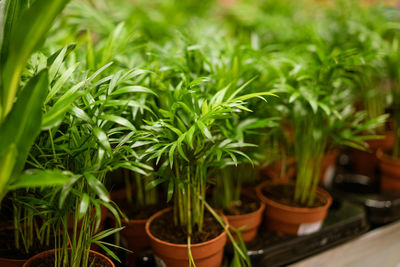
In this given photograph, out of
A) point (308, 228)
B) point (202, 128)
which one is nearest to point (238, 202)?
point (308, 228)

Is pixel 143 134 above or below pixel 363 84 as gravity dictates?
below

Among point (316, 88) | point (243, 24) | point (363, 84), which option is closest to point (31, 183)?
point (316, 88)

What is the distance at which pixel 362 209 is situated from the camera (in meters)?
1.46

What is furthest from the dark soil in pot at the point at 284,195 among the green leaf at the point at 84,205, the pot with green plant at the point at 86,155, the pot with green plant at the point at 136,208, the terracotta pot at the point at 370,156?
the green leaf at the point at 84,205

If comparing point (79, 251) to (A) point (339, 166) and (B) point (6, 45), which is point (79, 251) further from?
(A) point (339, 166)

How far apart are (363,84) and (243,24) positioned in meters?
0.93

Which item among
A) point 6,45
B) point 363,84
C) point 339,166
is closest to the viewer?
point 6,45

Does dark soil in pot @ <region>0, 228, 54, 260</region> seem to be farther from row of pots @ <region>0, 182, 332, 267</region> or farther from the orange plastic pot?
the orange plastic pot

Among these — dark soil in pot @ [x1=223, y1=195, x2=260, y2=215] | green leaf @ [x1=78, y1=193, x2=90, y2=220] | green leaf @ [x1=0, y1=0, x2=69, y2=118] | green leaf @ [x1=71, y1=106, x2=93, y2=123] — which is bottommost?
dark soil in pot @ [x1=223, y1=195, x2=260, y2=215]

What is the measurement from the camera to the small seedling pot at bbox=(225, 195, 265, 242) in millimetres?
1215

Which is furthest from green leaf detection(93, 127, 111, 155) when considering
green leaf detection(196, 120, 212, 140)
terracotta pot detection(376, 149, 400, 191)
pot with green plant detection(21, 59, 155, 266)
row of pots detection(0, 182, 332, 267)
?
terracotta pot detection(376, 149, 400, 191)

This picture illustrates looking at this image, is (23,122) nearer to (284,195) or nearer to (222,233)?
(222,233)

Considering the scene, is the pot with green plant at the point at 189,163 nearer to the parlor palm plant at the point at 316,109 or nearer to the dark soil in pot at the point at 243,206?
A: the dark soil in pot at the point at 243,206

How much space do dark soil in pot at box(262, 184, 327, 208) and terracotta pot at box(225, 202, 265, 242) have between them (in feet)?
0.42
